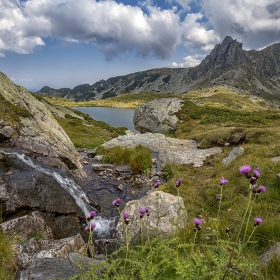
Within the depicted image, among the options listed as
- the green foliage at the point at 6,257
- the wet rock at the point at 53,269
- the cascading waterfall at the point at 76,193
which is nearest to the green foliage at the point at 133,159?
the cascading waterfall at the point at 76,193

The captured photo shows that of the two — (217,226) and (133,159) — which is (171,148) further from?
(217,226)

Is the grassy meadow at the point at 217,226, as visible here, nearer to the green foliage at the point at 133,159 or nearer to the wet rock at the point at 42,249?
the green foliage at the point at 133,159

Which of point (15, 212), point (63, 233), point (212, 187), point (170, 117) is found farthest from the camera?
point (170, 117)

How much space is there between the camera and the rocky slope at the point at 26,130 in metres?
12.3

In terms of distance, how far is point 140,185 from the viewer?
14727mm

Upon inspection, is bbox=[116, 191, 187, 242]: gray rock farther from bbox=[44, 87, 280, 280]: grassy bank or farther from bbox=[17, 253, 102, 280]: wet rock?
bbox=[17, 253, 102, 280]: wet rock

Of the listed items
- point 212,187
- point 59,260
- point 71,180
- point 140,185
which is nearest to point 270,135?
point 212,187

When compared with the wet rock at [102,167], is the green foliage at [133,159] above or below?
above

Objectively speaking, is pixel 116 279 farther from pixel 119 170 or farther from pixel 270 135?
pixel 270 135

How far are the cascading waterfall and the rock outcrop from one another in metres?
9.74

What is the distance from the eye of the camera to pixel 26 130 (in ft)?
43.2

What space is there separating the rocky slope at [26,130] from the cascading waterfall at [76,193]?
1695 millimetres

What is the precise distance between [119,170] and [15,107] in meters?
8.72

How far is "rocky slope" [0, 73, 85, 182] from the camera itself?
1227 centimetres
